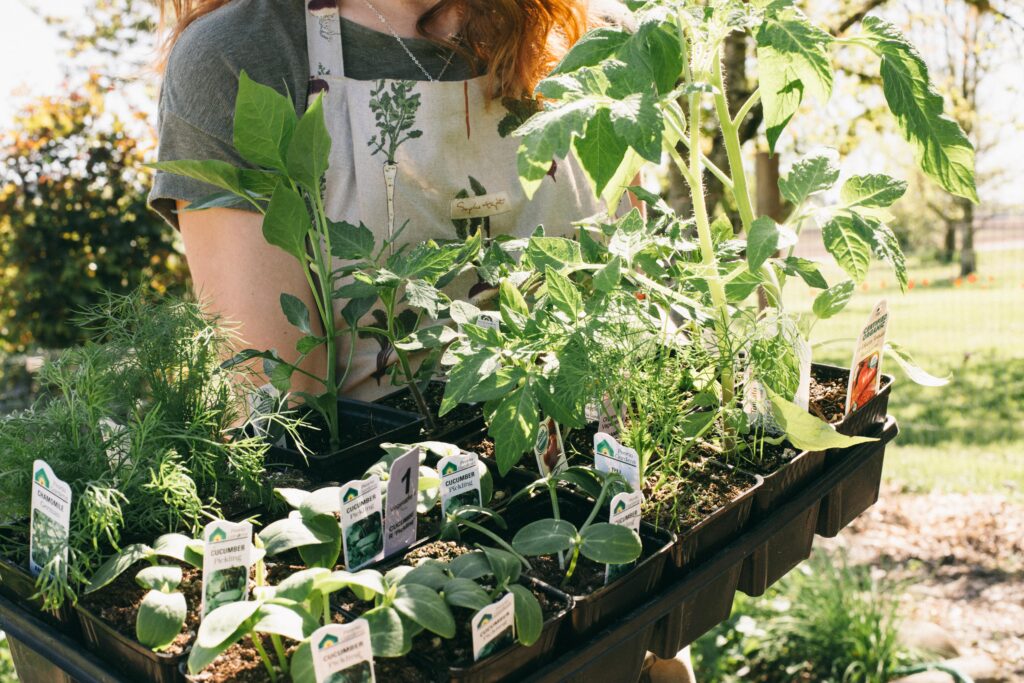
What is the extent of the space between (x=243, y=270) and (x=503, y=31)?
0.62 meters

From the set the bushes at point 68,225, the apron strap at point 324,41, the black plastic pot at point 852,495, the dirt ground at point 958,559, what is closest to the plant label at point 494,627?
the black plastic pot at point 852,495

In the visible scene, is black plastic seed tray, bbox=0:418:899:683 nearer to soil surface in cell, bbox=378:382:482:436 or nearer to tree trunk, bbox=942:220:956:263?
soil surface in cell, bbox=378:382:482:436

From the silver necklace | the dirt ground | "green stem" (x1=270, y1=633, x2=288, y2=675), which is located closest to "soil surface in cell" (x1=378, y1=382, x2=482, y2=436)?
"green stem" (x1=270, y1=633, x2=288, y2=675)

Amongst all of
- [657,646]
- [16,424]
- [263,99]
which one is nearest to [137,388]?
[16,424]

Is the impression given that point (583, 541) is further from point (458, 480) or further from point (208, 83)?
point (208, 83)

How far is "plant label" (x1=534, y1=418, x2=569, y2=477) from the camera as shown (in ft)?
3.30

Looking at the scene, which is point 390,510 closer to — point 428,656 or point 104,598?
point 428,656

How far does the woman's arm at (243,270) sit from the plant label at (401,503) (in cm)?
61

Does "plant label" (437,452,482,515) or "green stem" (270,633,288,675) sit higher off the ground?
"plant label" (437,452,482,515)

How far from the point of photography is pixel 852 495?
3.91 ft

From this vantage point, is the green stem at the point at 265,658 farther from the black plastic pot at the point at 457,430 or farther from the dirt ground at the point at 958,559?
the dirt ground at the point at 958,559

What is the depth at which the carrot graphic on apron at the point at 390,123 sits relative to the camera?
4.82ft

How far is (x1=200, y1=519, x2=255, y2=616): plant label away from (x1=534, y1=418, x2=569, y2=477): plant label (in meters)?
0.34

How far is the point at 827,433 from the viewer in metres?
0.93
